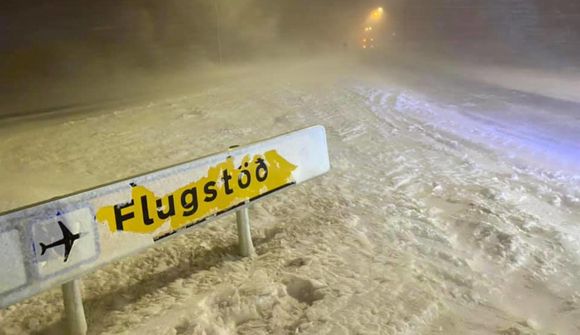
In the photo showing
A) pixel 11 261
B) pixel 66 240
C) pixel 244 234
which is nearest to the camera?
pixel 11 261

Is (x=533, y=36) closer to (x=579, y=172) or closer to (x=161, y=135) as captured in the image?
(x=579, y=172)

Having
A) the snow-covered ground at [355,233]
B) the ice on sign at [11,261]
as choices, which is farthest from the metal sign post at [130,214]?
the snow-covered ground at [355,233]

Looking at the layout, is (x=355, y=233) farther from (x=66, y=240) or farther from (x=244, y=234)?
(x=66, y=240)

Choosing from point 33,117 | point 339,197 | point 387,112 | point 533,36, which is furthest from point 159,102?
point 533,36

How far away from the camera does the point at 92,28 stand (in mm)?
13602

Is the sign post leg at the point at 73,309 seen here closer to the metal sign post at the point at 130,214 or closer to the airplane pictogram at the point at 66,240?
the metal sign post at the point at 130,214

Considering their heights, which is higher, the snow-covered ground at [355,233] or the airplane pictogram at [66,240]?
the airplane pictogram at [66,240]

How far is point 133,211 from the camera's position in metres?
2.52

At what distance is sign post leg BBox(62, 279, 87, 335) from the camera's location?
2.39 m

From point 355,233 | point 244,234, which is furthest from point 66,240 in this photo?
point 355,233

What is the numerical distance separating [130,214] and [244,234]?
92 centimetres

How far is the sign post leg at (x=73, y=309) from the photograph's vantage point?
2.39 metres

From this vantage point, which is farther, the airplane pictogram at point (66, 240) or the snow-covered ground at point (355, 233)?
the snow-covered ground at point (355, 233)

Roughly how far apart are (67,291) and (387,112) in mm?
5681
